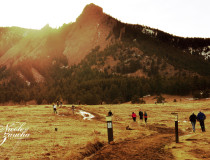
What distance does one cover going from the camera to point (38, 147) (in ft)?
48.2

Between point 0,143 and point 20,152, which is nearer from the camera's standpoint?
point 20,152

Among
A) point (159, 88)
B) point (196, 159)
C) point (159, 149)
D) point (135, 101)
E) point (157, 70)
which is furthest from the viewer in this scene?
point (157, 70)

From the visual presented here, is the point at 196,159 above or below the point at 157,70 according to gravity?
below

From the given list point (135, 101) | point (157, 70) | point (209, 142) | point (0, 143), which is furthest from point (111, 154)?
point (157, 70)

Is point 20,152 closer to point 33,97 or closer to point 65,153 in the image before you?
point 65,153

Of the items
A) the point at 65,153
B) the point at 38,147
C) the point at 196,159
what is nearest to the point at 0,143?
the point at 38,147

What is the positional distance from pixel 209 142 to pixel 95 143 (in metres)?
7.80

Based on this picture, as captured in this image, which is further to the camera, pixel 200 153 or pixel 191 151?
pixel 191 151

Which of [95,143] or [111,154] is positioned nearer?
[111,154]

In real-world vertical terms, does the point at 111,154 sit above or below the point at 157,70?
below

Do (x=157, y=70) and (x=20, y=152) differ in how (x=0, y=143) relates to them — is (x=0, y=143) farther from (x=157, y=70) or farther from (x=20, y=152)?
(x=157, y=70)

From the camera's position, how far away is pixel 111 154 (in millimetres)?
11492

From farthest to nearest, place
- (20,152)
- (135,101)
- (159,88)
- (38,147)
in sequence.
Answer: (159,88)
(135,101)
(38,147)
(20,152)

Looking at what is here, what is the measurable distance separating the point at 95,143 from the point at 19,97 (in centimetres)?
15119
